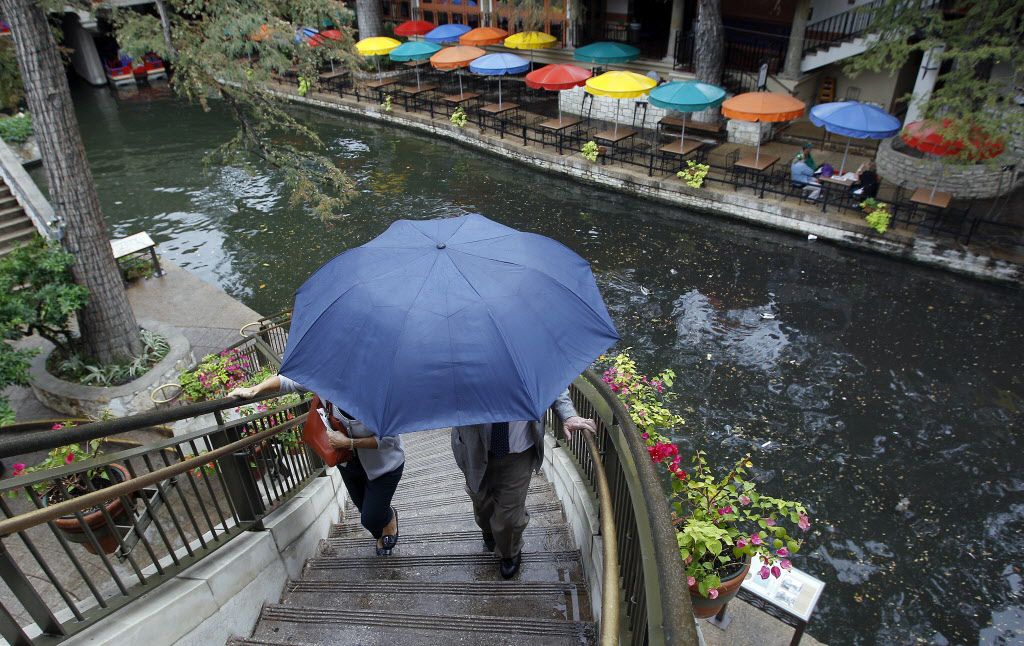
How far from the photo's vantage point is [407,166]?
1964 centimetres

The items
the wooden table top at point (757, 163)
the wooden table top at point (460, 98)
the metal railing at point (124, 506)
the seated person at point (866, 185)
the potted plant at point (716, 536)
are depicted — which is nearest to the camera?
the metal railing at point (124, 506)

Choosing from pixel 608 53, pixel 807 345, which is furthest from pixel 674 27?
pixel 807 345

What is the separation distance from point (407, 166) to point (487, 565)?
16.9 meters

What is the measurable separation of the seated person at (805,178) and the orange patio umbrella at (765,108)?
101 centimetres

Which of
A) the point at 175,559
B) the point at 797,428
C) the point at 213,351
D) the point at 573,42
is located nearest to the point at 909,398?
the point at 797,428

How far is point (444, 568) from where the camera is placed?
4.34m

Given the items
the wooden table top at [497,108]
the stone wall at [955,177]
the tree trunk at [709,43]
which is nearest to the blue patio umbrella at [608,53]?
the tree trunk at [709,43]

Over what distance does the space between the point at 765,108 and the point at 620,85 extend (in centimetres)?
371

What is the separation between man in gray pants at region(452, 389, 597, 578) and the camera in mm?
3525

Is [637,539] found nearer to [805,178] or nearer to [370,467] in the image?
[370,467]

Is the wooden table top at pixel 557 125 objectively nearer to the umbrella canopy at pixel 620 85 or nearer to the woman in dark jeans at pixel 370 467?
the umbrella canopy at pixel 620 85

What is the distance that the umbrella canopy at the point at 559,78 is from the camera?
1756 centimetres

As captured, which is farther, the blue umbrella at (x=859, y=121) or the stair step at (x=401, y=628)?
the blue umbrella at (x=859, y=121)

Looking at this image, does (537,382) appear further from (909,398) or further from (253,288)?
(253,288)
